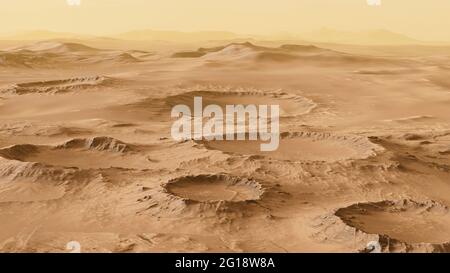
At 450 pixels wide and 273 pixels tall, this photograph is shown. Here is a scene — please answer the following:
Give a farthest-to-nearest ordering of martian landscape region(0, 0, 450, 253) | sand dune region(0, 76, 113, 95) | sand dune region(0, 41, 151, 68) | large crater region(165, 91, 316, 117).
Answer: sand dune region(0, 41, 151, 68)
sand dune region(0, 76, 113, 95)
large crater region(165, 91, 316, 117)
martian landscape region(0, 0, 450, 253)

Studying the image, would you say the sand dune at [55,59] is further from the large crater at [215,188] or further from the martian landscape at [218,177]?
the large crater at [215,188]

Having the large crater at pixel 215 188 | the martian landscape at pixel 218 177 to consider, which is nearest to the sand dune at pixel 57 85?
the martian landscape at pixel 218 177

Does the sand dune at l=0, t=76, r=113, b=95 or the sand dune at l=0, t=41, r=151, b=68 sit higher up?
the sand dune at l=0, t=76, r=113, b=95

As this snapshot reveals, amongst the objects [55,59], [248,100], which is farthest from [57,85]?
[55,59]

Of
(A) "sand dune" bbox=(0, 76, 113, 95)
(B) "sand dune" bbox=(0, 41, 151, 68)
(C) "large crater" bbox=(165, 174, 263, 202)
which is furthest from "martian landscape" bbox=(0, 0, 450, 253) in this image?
(B) "sand dune" bbox=(0, 41, 151, 68)

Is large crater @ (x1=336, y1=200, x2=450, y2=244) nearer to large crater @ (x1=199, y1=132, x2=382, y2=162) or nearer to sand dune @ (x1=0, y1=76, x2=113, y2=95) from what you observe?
large crater @ (x1=199, y1=132, x2=382, y2=162)

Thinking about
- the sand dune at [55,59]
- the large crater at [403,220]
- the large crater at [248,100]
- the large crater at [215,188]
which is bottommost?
the sand dune at [55,59]

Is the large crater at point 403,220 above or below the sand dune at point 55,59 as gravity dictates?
above

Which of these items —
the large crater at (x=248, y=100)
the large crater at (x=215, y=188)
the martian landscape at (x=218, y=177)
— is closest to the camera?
the martian landscape at (x=218, y=177)
